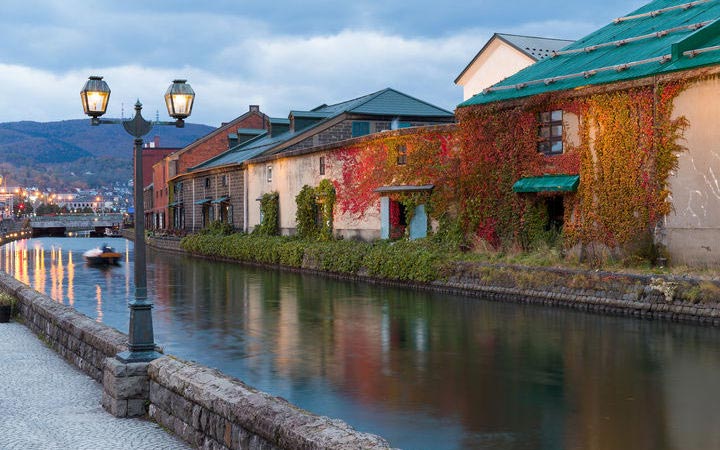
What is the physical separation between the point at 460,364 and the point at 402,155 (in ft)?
72.1

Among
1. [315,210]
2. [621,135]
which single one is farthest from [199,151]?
[621,135]

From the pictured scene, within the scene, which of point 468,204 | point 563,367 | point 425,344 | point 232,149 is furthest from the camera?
point 232,149

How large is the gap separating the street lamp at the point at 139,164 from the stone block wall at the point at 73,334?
61cm

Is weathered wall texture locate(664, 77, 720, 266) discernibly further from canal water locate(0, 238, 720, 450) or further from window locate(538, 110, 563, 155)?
window locate(538, 110, 563, 155)

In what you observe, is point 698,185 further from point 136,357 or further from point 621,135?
point 136,357

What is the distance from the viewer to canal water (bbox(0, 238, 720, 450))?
32.6ft

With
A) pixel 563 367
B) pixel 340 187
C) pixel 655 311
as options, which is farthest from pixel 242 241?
pixel 563 367

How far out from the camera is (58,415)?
9812 millimetres

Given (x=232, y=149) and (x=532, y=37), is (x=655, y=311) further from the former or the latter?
(x=232, y=149)

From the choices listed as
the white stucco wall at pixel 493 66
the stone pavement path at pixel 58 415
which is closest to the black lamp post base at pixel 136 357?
the stone pavement path at pixel 58 415

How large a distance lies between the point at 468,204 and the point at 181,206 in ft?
150

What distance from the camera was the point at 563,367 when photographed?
13977 mm

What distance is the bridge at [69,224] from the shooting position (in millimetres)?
124994

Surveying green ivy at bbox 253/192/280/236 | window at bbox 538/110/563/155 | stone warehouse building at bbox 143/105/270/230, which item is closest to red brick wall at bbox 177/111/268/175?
stone warehouse building at bbox 143/105/270/230
